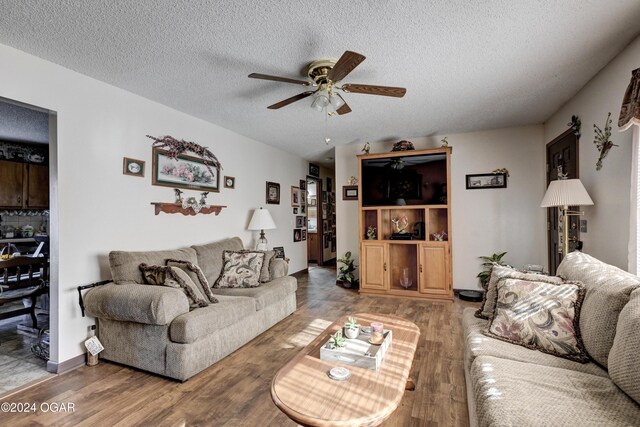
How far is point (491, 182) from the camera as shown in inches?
181

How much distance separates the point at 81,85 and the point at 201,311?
2222 millimetres

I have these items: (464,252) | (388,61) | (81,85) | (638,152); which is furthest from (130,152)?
(464,252)

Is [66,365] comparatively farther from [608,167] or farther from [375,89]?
[608,167]

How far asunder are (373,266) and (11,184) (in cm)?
622

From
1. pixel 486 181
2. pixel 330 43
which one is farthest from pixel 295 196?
pixel 330 43

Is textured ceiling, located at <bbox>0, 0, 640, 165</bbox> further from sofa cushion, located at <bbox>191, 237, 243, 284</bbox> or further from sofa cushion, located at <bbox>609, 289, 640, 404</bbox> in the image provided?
sofa cushion, located at <bbox>609, 289, 640, 404</bbox>

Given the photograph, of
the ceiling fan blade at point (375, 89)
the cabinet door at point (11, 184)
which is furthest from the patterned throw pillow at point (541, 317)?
the cabinet door at point (11, 184)

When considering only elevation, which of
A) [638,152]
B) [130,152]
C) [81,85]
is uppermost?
[81,85]

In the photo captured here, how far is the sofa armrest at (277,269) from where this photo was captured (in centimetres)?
373

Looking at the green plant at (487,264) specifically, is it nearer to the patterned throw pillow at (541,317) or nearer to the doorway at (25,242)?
the patterned throw pillow at (541,317)

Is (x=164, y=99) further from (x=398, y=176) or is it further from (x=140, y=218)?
(x=398, y=176)

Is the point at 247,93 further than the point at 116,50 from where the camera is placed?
Yes

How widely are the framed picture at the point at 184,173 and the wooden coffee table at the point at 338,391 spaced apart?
2620 mm

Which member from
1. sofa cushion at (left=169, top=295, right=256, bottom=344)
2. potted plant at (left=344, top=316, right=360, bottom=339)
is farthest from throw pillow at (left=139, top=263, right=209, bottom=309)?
potted plant at (left=344, top=316, right=360, bottom=339)
